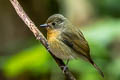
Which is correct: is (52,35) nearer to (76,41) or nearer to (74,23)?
(76,41)

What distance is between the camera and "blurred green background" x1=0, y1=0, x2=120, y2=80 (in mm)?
5922

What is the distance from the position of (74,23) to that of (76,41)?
4.82ft

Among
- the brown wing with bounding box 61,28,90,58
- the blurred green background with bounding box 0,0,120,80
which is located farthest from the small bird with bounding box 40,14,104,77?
the blurred green background with bounding box 0,0,120,80

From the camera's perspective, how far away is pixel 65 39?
538cm

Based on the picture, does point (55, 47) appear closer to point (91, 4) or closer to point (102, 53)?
point (102, 53)

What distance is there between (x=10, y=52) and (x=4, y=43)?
488 millimetres

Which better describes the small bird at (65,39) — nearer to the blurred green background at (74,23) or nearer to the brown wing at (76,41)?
the brown wing at (76,41)

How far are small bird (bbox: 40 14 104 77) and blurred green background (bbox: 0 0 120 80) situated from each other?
53cm

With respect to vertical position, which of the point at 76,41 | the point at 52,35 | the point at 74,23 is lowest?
the point at 74,23

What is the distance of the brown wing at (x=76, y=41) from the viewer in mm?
5238

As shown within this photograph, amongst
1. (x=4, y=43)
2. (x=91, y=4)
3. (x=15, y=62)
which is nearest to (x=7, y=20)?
(x=4, y=43)

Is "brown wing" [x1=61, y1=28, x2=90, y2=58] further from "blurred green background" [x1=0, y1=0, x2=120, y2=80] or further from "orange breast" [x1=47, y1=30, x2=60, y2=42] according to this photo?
"blurred green background" [x1=0, y1=0, x2=120, y2=80]

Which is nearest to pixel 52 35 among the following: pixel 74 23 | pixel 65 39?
pixel 65 39

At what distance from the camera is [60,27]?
17.8 ft
